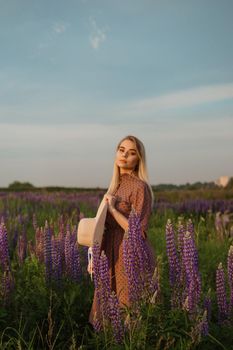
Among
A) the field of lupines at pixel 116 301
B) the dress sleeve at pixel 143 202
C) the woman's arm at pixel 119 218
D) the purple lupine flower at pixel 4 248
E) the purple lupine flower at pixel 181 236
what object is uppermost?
the dress sleeve at pixel 143 202

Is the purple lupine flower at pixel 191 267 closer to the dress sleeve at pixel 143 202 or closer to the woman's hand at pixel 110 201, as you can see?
the dress sleeve at pixel 143 202

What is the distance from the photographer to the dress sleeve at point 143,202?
4582 mm

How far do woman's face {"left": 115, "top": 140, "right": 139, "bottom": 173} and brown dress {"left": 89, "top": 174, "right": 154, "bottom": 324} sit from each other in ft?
0.55

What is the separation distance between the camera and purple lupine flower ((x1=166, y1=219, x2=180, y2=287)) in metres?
3.70

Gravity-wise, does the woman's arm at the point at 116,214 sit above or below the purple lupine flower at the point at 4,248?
above

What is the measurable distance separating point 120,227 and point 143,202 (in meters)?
0.33

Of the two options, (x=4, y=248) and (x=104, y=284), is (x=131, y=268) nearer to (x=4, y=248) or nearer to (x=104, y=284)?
(x=104, y=284)

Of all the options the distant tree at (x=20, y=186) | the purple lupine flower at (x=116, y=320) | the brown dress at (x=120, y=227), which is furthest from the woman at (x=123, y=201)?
the distant tree at (x=20, y=186)

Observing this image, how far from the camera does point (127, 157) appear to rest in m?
4.87

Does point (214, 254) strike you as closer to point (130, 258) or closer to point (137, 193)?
point (137, 193)

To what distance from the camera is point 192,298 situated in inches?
144

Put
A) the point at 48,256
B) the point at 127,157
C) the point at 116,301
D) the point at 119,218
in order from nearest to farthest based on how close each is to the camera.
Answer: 1. the point at 116,301
2. the point at 119,218
3. the point at 127,157
4. the point at 48,256

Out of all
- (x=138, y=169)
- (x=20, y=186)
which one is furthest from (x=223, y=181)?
(x=138, y=169)

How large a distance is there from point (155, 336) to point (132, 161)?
1.81 meters
